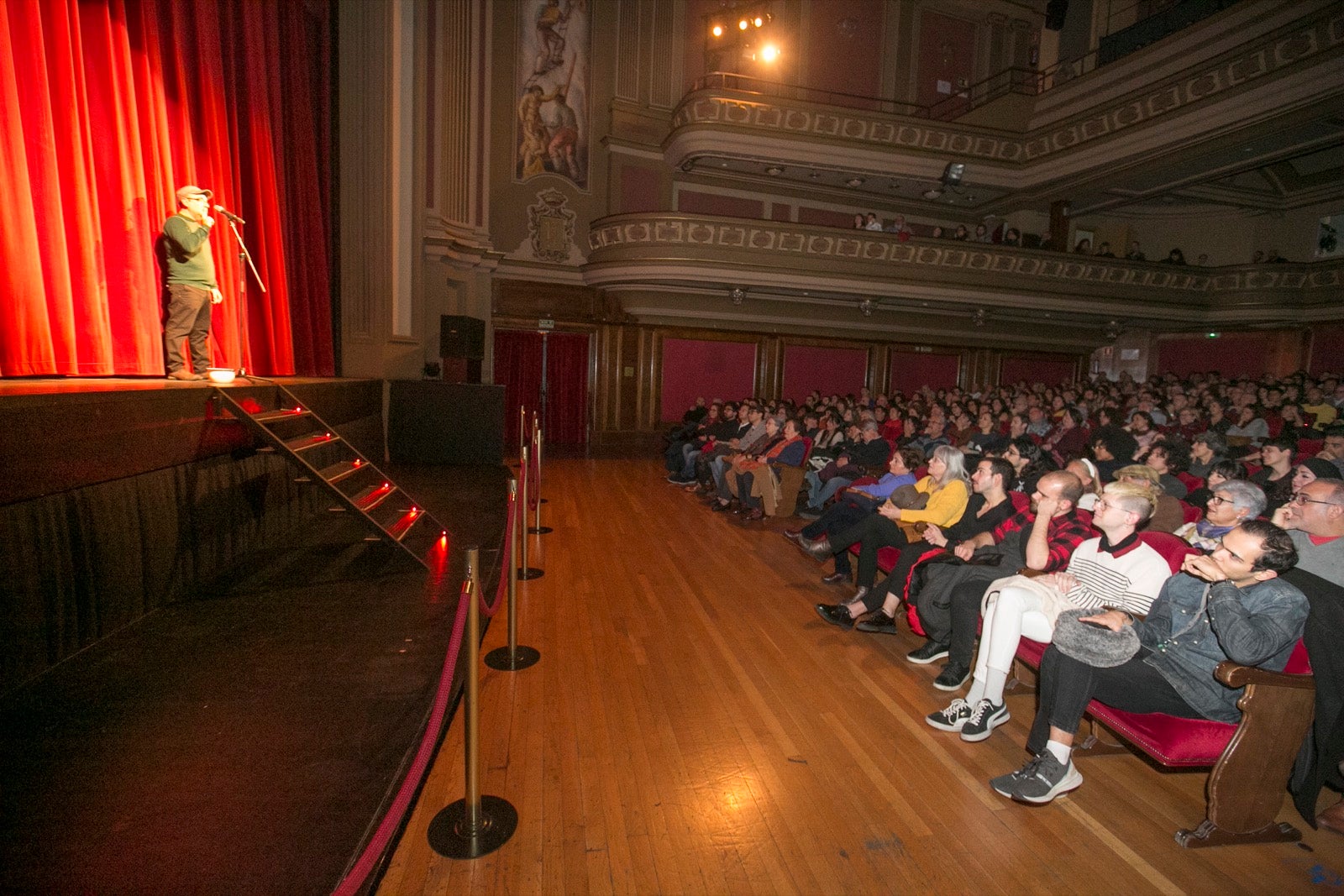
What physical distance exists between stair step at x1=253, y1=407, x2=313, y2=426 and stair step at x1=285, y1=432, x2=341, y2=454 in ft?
0.48

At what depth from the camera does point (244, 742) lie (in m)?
2.13

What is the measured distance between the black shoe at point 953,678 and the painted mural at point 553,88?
11713mm

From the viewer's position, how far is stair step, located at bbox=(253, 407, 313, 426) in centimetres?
371

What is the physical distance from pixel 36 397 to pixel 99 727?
46.6 inches

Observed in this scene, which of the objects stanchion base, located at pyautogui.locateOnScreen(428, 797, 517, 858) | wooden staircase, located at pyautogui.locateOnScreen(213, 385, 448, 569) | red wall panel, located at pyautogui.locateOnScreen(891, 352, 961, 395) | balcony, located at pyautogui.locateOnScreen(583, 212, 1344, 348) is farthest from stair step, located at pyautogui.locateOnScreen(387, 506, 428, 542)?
red wall panel, located at pyautogui.locateOnScreen(891, 352, 961, 395)

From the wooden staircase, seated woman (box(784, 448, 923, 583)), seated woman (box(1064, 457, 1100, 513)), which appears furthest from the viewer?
seated woman (box(784, 448, 923, 583))

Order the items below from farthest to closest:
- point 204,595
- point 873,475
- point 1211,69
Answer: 1. point 1211,69
2. point 873,475
3. point 204,595

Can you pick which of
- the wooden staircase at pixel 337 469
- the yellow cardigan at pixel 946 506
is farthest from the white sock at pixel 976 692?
the wooden staircase at pixel 337 469

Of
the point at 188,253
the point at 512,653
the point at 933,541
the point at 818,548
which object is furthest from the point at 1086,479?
the point at 188,253

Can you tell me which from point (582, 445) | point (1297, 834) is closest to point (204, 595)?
point (1297, 834)

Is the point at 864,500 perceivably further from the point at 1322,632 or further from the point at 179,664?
the point at 179,664

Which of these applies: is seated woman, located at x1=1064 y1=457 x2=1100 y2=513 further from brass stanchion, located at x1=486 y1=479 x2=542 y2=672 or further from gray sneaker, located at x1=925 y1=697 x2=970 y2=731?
brass stanchion, located at x1=486 y1=479 x2=542 y2=672

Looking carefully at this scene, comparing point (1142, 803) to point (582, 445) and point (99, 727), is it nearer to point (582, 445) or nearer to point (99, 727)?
point (99, 727)

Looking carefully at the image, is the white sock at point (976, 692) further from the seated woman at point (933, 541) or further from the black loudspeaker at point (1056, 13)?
the black loudspeaker at point (1056, 13)
